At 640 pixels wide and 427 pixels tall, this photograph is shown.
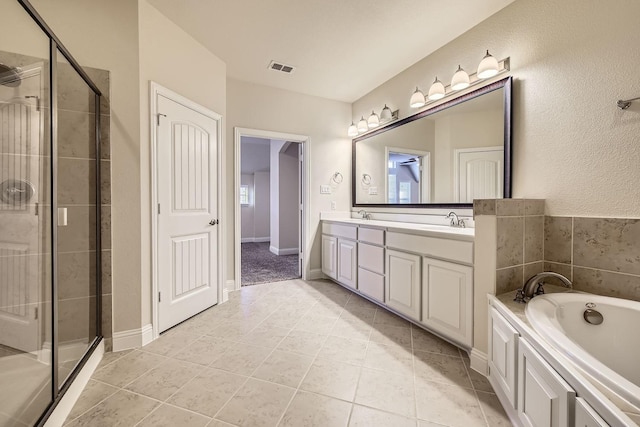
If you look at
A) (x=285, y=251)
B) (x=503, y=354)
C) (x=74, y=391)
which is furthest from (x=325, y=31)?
(x=285, y=251)

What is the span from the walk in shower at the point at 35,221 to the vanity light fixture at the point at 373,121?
2.72 m

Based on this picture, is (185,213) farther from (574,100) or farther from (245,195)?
(245,195)

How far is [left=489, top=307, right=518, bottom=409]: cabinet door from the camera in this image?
49.7 inches

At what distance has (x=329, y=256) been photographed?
11.5ft

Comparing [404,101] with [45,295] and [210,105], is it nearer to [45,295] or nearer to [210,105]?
[210,105]

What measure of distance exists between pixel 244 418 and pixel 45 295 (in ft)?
4.19

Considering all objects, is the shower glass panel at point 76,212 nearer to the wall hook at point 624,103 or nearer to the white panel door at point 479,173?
the white panel door at point 479,173

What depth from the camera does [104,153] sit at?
189 cm

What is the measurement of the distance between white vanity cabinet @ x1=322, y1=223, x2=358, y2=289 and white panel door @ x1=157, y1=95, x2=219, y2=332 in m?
1.44

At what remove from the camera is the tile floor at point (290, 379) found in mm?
1328

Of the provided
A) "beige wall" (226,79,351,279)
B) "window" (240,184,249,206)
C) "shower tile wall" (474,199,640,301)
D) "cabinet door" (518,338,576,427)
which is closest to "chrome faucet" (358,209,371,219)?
"beige wall" (226,79,351,279)

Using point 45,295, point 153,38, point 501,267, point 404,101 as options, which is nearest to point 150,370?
point 45,295

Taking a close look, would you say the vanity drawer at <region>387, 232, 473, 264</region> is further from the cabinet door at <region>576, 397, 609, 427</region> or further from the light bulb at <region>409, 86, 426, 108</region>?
the light bulb at <region>409, 86, 426, 108</region>

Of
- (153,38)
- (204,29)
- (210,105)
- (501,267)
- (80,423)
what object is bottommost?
(80,423)
